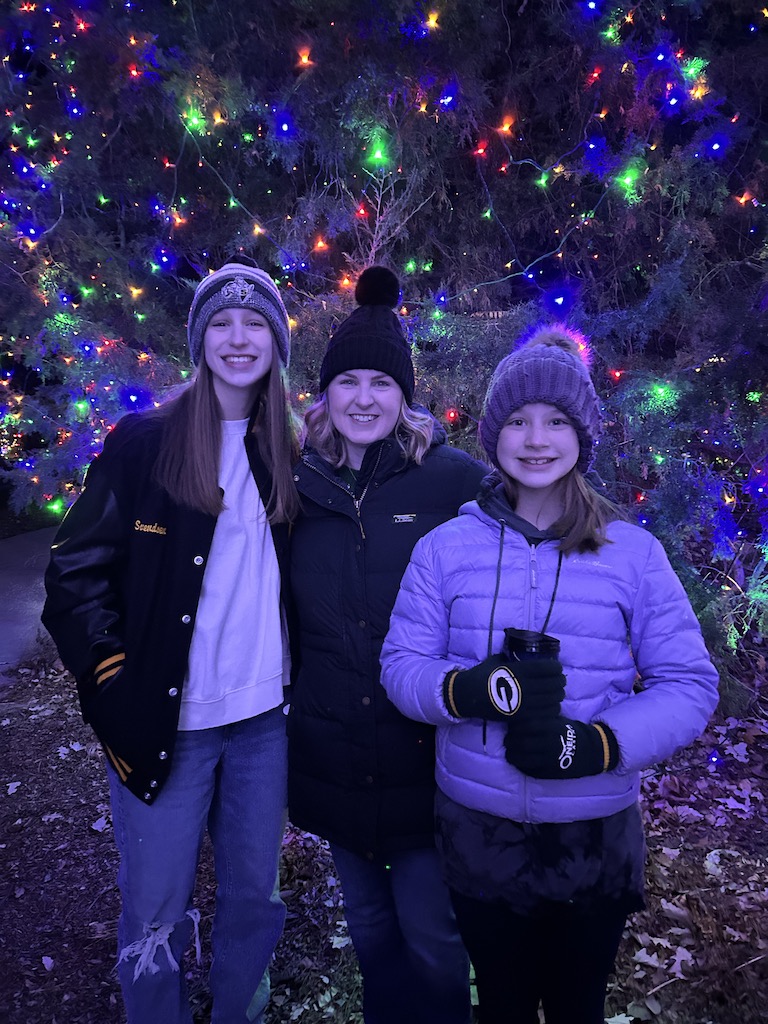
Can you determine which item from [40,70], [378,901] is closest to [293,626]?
[378,901]

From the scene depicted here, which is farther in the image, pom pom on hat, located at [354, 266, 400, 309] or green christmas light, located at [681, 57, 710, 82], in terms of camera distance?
green christmas light, located at [681, 57, 710, 82]

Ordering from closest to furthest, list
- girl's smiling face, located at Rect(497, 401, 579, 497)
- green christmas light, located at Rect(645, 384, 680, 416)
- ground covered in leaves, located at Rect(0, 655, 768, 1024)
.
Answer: girl's smiling face, located at Rect(497, 401, 579, 497) < ground covered in leaves, located at Rect(0, 655, 768, 1024) < green christmas light, located at Rect(645, 384, 680, 416)

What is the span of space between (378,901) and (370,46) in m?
4.69

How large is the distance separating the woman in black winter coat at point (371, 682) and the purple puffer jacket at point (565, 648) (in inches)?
9.2

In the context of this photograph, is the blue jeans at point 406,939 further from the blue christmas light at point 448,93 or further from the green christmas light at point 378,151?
the blue christmas light at point 448,93

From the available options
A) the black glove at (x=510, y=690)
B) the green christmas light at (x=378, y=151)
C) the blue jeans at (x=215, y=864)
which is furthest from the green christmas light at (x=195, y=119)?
the black glove at (x=510, y=690)

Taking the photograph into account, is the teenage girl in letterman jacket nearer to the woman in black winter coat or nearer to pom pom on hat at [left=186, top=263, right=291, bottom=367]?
pom pom on hat at [left=186, top=263, right=291, bottom=367]

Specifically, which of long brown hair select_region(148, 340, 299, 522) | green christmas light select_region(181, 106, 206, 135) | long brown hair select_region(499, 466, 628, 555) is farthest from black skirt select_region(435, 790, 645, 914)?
green christmas light select_region(181, 106, 206, 135)

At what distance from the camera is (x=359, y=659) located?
2.07 m

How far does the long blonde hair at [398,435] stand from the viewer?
7.30ft

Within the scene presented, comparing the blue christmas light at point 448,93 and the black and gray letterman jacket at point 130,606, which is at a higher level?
the blue christmas light at point 448,93

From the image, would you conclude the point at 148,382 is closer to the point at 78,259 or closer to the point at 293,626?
the point at 78,259

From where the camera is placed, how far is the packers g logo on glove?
1572 mm

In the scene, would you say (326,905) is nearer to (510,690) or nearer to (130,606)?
(130,606)
